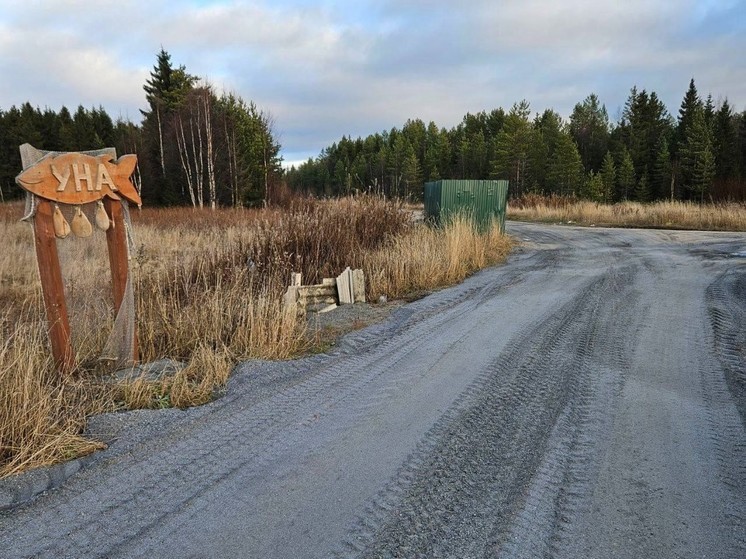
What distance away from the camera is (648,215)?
21.9 metres

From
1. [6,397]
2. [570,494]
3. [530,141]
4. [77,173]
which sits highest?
[530,141]

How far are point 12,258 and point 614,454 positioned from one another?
11.7m

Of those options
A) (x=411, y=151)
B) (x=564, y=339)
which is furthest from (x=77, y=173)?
(x=411, y=151)

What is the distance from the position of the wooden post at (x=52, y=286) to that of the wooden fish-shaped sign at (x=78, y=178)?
14cm

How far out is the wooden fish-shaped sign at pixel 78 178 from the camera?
367cm

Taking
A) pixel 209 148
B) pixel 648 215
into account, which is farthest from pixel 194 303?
pixel 648 215

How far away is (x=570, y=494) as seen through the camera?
8.38 feet

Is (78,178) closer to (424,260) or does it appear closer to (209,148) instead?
(424,260)

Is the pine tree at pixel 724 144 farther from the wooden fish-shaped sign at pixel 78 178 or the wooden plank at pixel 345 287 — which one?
the wooden fish-shaped sign at pixel 78 178

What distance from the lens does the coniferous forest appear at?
95.4 ft

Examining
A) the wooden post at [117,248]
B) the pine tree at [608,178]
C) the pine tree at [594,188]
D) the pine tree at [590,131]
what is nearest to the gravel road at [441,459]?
the wooden post at [117,248]

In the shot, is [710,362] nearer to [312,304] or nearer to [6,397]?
[312,304]

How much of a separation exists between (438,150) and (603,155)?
74.0 ft

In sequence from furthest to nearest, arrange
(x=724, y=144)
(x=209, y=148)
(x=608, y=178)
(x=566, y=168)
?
(x=608, y=178)
(x=566, y=168)
(x=724, y=144)
(x=209, y=148)
